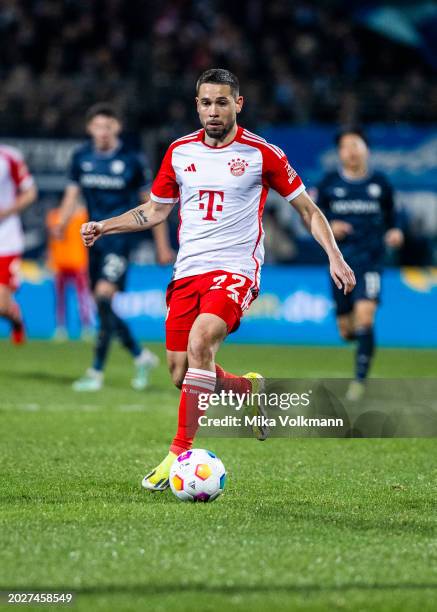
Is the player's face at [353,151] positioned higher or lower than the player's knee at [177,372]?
higher

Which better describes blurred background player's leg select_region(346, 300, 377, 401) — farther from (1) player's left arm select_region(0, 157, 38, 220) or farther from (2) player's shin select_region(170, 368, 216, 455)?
(2) player's shin select_region(170, 368, 216, 455)

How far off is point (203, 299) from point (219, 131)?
→ 908mm

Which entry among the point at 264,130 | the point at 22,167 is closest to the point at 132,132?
the point at 264,130

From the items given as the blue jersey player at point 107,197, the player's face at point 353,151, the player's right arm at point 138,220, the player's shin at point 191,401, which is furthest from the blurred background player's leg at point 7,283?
the player's shin at point 191,401

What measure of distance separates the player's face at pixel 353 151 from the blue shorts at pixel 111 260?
226 centimetres

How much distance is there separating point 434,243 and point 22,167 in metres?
10.7

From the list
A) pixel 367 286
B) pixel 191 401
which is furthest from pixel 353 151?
pixel 191 401

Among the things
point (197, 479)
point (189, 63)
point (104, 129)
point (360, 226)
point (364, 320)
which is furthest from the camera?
point (189, 63)

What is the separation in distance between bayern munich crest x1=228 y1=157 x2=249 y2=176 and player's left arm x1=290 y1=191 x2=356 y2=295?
32 centimetres

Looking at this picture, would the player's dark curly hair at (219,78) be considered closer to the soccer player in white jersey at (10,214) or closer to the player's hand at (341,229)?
the player's hand at (341,229)

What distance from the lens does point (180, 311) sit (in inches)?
247

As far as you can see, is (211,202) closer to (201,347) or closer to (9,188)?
(201,347)

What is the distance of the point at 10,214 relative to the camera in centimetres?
1138

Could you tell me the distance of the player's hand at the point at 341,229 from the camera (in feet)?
34.7
